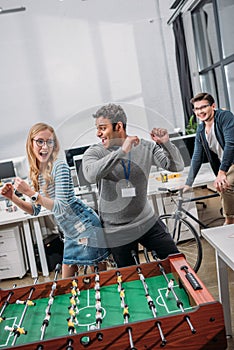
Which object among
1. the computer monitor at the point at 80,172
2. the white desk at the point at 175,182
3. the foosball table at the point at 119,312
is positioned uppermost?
the computer monitor at the point at 80,172

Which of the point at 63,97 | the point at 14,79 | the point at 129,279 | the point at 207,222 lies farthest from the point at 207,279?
the point at 14,79

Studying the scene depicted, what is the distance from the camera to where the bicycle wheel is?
3.41 metres

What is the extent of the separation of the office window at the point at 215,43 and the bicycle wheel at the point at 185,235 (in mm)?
1021

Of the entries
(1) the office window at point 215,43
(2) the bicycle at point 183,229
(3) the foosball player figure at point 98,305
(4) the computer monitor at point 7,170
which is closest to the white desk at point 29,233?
(4) the computer monitor at point 7,170

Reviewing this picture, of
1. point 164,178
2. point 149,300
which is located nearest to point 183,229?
point 164,178

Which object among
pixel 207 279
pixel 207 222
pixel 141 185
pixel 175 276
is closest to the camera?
pixel 175 276

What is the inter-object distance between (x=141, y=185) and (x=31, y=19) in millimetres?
1423

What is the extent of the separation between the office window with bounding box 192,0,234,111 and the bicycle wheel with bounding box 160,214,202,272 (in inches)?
40.2

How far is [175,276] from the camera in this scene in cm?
177

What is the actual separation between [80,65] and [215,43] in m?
1.14

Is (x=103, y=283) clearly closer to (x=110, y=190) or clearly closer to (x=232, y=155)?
(x=110, y=190)

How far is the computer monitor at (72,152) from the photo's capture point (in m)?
3.10

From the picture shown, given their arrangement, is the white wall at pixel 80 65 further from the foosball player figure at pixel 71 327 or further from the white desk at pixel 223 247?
the foosball player figure at pixel 71 327

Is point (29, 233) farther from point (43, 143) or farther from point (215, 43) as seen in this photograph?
point (215, 43)
